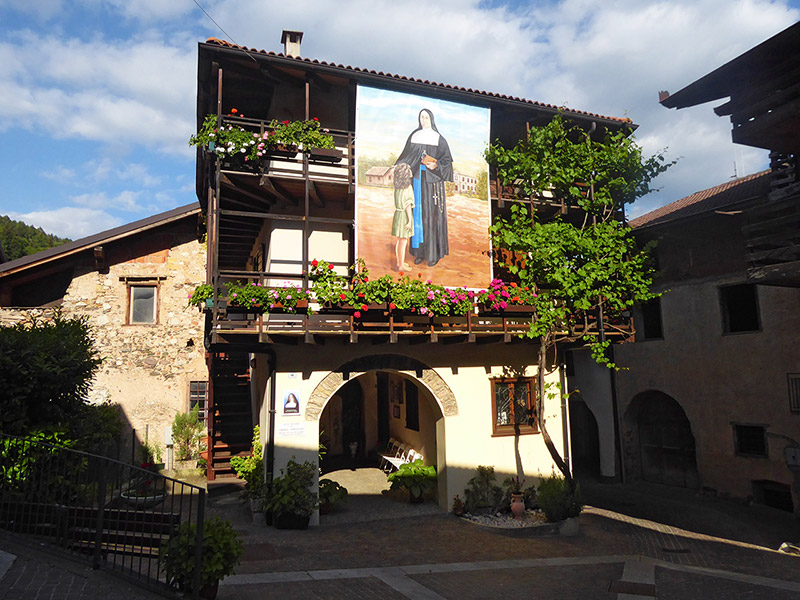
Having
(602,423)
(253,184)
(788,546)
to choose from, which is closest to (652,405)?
(602,423)

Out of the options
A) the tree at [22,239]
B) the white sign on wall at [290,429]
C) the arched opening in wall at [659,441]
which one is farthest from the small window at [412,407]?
the tree at [22,239]

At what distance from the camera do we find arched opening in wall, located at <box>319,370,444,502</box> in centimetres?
1705

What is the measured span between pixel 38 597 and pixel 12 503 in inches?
72.4

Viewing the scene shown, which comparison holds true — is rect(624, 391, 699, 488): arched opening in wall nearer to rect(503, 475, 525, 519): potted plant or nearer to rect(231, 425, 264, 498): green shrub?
rect(503, 475, 525, 519): potted plant

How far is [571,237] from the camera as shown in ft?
42.0

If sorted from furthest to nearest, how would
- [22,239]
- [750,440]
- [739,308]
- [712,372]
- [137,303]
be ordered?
[22,239], [137,303], [712,372], [739,308], [750,440]

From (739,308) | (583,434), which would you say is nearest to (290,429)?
(739,308)

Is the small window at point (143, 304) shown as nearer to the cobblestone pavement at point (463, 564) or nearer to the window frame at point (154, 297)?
the window frame at point (154, 297)

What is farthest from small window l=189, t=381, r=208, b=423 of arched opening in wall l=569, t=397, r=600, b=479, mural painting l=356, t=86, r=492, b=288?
arched opening in wall l=569, t=397, r=600, b=479

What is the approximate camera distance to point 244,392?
56.7ft

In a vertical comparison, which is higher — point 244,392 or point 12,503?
point 244,392

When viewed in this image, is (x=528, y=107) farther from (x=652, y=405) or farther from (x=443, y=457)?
(x=652, y=405)

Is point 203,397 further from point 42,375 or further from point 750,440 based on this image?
point 750,440

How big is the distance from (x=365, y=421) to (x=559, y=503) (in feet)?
28.9
